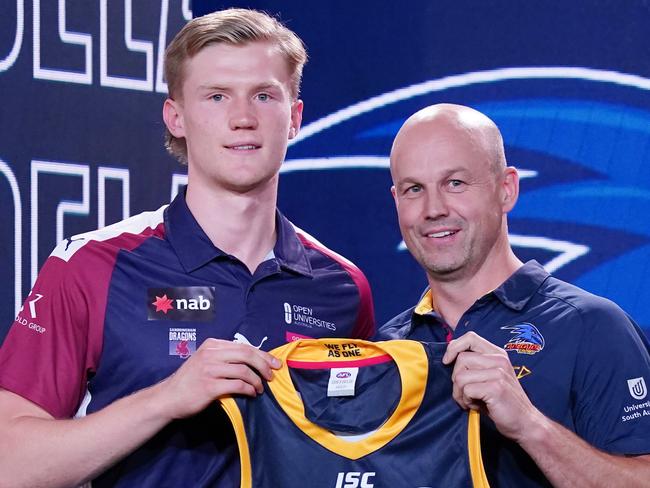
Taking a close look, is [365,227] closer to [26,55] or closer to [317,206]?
[317,206]

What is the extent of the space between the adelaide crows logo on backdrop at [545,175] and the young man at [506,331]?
703mm

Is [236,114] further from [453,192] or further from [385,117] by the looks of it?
[385,117]

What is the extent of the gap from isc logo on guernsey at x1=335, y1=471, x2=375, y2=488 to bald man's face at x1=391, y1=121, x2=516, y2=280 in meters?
0.59

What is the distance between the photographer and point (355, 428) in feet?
7.10

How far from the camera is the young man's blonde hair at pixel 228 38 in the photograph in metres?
2.52

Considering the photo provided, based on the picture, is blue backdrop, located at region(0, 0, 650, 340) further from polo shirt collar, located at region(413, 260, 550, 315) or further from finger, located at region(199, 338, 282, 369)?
finger, located at region(199, 338, 282, 369)

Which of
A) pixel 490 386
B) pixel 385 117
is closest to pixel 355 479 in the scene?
pixel 490 386

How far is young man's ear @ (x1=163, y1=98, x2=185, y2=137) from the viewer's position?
260 cm

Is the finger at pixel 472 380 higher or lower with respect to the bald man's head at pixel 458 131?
lower

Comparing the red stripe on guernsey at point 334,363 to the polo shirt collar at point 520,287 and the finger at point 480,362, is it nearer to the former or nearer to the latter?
the finger at point 480,362

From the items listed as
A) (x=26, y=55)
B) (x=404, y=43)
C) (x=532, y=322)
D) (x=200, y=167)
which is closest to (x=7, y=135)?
(x=26, y=55)

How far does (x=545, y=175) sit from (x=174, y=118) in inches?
50.5

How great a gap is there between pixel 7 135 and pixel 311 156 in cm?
115

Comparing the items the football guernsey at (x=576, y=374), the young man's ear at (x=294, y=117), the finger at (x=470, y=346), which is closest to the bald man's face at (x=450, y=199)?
the football guernsey at (x=576, y=374)
